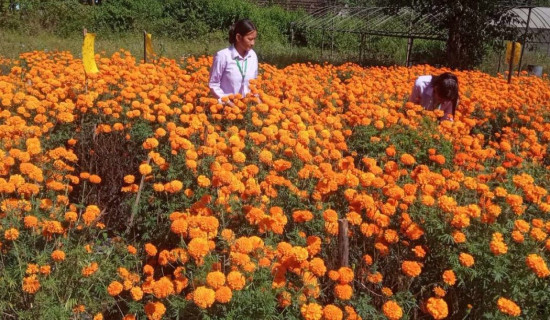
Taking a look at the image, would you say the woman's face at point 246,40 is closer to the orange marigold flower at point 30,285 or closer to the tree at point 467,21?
the orange marigold flower at point 30,285

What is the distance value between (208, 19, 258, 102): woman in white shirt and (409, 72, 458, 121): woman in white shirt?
1.88 metres

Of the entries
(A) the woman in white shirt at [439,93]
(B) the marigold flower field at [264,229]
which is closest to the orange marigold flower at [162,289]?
(B) the marigold flower field at [264,229]

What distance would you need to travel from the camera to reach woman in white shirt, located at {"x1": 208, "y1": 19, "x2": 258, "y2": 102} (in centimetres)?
449

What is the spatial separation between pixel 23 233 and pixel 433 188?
2242mm

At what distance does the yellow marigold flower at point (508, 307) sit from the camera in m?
2.03

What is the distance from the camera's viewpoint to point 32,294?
2.46 metres

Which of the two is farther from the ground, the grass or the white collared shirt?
the white collared shirt

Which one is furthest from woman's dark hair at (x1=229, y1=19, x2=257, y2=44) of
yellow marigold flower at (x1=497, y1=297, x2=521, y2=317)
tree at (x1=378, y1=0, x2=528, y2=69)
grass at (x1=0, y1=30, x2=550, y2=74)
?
tree at (x1=378, y1=0, x2=528, y2=69)

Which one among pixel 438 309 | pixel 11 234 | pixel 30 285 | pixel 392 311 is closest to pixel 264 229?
pixel 392 311

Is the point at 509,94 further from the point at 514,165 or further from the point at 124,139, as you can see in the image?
the point at 124,139

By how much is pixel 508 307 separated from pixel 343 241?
0.75m

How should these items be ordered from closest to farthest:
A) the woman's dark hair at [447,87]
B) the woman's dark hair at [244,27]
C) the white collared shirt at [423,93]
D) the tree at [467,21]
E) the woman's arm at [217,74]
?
the woman's dark hair at [244,27], the woman's arm at [217,74], the woman's dark hair at [447,87], the white collared shirt at [423,93], the tree at [467,21]

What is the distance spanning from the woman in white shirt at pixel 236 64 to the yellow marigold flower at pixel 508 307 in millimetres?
3008

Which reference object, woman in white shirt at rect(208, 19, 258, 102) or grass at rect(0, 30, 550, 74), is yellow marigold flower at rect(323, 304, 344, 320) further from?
grass at rect(0, 30, 550, 74)
